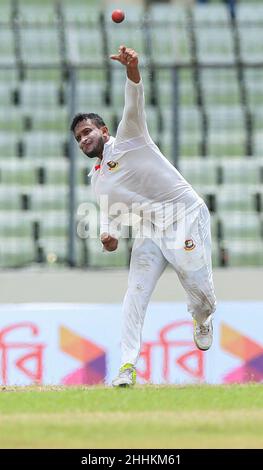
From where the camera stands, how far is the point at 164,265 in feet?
34.7

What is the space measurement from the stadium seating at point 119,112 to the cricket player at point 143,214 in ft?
16.8

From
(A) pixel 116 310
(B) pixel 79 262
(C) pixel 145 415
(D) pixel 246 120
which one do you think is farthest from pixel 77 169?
(C) pixel 145 415

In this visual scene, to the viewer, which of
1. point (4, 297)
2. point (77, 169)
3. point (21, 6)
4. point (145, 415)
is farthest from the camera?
point (21, 6)

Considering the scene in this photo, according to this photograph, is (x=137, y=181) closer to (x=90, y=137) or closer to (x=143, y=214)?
(x=143, y=214)

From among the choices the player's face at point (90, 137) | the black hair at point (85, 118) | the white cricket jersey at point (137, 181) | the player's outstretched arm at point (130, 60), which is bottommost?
the white cricket jersey at point (137, 181)

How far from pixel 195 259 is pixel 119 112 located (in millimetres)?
7752

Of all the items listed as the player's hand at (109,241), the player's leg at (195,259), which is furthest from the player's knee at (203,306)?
the player's hand at (109,241)

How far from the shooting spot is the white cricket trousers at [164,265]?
1038cm

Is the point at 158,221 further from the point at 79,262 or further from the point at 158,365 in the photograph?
the point at 79,262

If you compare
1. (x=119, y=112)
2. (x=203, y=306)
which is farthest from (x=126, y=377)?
(x=119, y=112)

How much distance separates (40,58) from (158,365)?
7263 mm

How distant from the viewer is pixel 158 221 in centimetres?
1041

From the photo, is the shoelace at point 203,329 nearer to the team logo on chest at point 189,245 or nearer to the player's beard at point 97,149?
the team logo on chest at point 189,245

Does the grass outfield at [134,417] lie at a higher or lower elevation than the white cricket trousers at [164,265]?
lower
